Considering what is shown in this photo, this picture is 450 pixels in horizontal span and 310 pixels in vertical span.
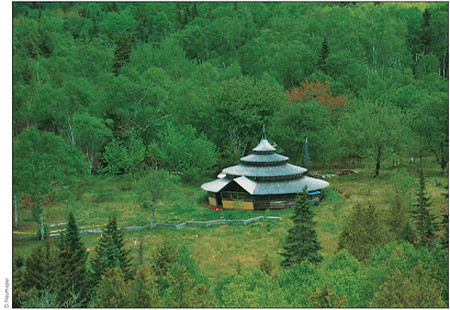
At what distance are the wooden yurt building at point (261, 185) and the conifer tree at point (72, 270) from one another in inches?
868

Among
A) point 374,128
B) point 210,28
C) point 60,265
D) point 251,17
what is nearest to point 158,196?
point 60,265

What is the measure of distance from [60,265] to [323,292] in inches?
588

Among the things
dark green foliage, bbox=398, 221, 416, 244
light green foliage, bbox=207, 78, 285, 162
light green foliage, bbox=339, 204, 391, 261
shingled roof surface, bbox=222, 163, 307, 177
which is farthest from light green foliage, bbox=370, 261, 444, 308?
light green foliage, bbox=207, 78, 285, 162

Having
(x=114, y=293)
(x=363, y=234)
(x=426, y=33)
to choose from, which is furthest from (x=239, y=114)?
(x=426, y=33)

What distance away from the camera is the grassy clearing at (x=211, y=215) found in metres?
38.0

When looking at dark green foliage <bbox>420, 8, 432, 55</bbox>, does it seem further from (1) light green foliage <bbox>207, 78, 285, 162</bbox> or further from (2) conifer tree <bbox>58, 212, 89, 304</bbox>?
(2) conifer tree <bbox>58, 212, 89, 304</bbox>

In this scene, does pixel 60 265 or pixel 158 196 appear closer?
pixel 60 265

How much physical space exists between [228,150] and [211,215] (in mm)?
20656

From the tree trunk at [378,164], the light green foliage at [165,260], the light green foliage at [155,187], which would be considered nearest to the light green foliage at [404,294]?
the light green foliage at [165,260]

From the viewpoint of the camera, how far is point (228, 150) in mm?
68312

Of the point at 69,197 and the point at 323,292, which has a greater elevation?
the point at 69,197

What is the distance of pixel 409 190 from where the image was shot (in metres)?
46.6

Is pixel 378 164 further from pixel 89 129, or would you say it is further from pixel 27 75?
pixel 27 75

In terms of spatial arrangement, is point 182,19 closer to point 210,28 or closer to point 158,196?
point 210,28
